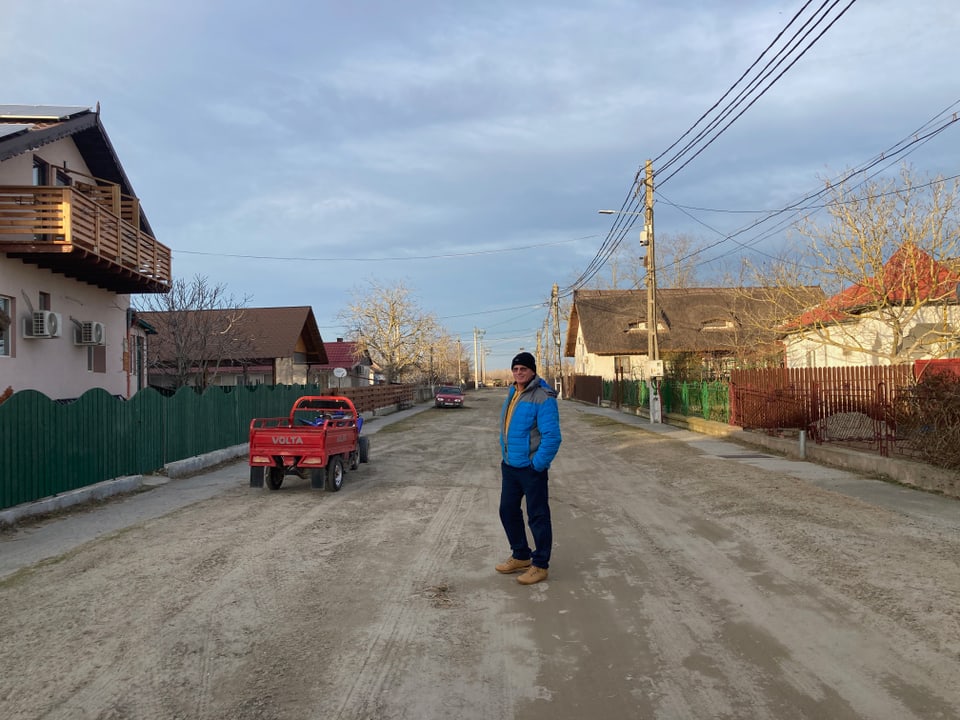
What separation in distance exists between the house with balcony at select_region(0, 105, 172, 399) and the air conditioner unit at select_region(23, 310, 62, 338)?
0.02 meters

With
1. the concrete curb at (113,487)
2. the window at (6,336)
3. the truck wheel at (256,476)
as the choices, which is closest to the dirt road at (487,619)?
the concrete curb at (113,487)

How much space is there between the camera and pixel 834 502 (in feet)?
30.7

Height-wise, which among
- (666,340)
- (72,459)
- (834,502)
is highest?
(666,340)

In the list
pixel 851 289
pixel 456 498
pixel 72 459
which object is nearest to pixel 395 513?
pixel 456 498

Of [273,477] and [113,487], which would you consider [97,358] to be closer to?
[113,487]

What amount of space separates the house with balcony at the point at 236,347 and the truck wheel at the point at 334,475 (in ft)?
45.7

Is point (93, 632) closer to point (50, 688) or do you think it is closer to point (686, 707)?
point (50, 688)

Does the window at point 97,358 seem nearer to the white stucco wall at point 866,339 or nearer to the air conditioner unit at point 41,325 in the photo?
the air conditioner unit at point 41,325

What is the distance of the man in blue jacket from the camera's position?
226 inches

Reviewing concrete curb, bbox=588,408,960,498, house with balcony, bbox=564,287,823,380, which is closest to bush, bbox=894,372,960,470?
concrete curb, bbox=588,408,960,498

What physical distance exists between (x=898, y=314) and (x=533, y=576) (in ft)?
63.0

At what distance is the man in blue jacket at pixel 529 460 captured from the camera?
575 centimetres

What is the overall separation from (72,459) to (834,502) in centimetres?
1060

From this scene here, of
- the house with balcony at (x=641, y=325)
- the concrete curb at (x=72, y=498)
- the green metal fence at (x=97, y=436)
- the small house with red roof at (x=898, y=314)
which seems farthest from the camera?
the house with balcony at (x=641, y=325)
